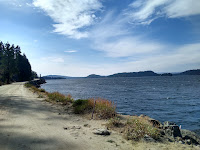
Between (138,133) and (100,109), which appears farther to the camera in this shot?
(100,109)

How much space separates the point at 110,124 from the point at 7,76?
171 feet

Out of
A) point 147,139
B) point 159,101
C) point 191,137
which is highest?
point 147,139

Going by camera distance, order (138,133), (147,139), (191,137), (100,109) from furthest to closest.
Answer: (100,109) < (191,137) < (138,133) < (147,139)

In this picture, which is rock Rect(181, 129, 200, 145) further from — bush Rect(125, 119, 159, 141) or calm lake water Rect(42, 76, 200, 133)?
calm lake water Rect(42, 76, 200, 133)

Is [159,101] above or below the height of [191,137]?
below

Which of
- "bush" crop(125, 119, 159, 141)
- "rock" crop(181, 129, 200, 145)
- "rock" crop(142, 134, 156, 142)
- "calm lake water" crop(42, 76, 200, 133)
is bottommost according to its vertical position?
"calm lake water" crop(42, 76, 200, 133)

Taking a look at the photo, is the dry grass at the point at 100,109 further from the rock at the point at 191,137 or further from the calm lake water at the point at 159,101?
the calm lake water at the point at 159,101

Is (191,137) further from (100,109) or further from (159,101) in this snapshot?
(159,101)

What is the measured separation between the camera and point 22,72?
79688 mm

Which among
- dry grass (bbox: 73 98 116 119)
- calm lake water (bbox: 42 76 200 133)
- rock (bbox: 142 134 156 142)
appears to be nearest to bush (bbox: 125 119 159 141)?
rock (bbox: 142 134 156 142)

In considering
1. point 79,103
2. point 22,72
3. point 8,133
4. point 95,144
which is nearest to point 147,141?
point 95,144

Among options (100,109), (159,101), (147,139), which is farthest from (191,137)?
(159,101)

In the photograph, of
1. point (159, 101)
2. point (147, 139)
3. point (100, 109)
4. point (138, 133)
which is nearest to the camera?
point (147, 139)

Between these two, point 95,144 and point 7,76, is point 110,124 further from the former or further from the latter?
point 7,76
